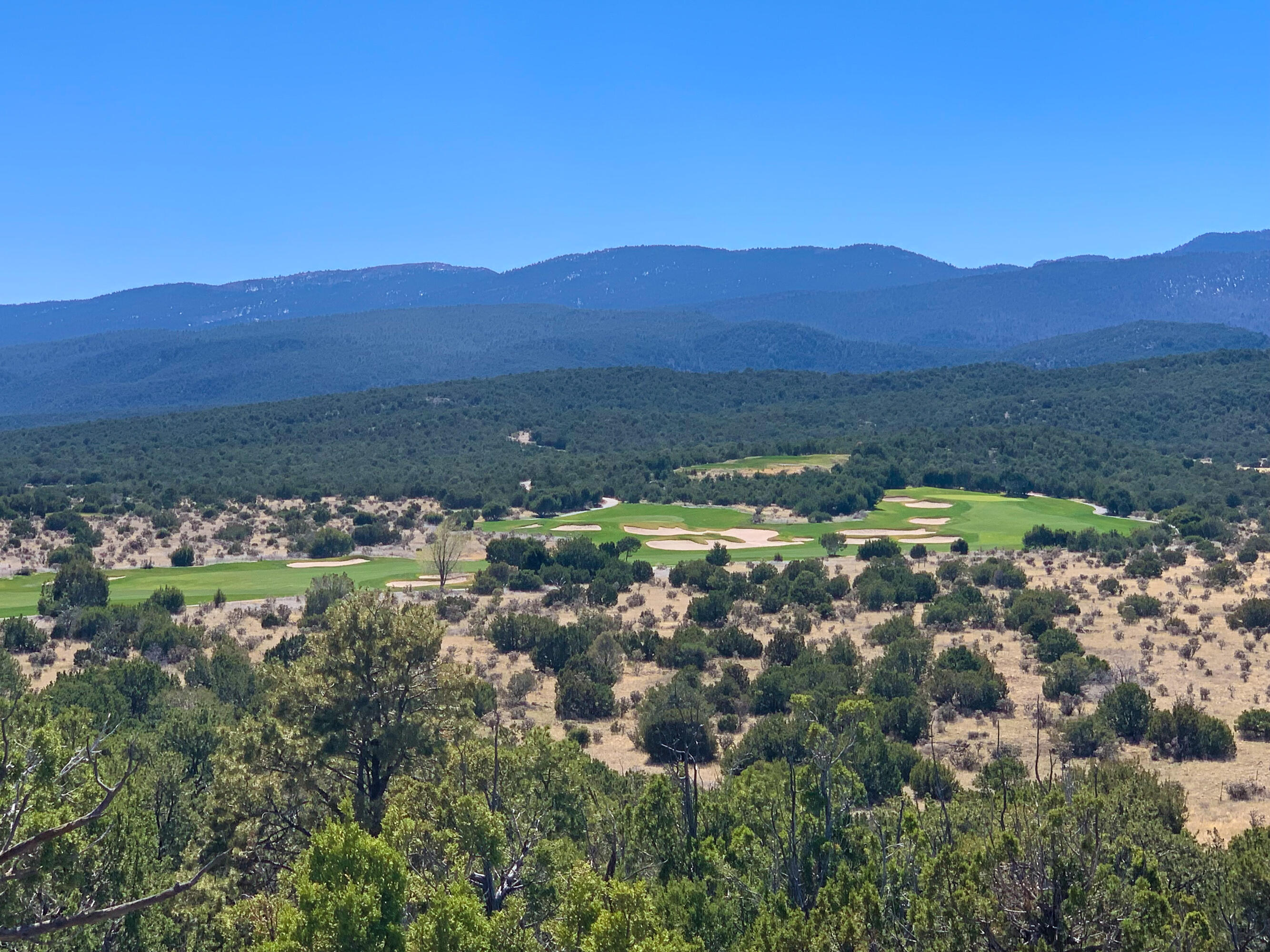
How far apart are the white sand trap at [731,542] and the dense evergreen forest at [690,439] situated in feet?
38.5

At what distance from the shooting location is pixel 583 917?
10.5 metres

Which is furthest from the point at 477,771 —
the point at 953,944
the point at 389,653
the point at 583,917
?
the point at 953,944

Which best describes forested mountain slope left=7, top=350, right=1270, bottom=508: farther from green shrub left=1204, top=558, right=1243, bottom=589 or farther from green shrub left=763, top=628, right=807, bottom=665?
green shrub left=763, top=628, right=807, bottom=665

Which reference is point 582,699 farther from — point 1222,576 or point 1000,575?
point 1222,576

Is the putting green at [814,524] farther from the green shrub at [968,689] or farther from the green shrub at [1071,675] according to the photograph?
the green shrub at [968,689]

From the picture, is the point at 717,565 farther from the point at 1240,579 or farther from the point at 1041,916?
the point at 1041,916

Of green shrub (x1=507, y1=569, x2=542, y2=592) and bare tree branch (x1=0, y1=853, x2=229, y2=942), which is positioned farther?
green shrub (x1=507, y1=569, x2=542, y2=592)

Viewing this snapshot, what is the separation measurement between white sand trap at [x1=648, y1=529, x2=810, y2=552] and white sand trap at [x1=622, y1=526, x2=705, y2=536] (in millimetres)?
28

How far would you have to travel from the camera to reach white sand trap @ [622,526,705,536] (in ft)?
213

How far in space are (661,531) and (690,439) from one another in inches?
2221

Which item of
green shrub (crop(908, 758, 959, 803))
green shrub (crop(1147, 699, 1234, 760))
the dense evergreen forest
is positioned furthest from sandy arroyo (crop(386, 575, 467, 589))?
green shrub (crop(1147, 699, 1234, 760))

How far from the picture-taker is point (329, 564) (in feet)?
182

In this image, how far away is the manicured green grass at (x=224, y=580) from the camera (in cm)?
4456

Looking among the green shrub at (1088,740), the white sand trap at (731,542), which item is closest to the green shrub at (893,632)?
the green shrub at (1088,740)
